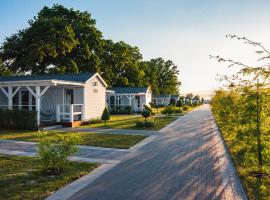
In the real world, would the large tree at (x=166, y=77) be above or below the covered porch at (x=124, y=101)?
above

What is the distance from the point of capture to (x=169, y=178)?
7.64m

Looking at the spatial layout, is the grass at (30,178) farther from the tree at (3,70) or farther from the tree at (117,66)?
the tree at (117,66)

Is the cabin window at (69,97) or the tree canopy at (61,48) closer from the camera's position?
the cabin window at (69,97)

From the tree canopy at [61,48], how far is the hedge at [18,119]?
55.7 ft

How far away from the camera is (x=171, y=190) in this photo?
6.64 m

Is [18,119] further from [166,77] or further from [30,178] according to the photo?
[166,77]

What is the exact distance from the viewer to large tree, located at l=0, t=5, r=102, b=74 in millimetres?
35594

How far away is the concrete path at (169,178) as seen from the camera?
637 centimetres

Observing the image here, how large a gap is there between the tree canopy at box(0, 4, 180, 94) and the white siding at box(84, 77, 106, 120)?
12025 millimetres

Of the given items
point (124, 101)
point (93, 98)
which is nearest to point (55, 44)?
point (124, 101)

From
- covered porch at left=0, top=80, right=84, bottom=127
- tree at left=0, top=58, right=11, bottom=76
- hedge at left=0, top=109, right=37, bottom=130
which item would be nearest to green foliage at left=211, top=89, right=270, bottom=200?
hedge at left=0, top=109, right=37, bottom=130

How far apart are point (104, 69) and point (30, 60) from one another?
11.9 meters

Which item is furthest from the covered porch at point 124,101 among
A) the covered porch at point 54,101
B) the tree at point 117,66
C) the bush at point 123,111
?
the covered porch at point 54,101

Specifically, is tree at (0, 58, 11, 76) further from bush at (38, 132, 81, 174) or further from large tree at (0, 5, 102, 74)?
bush at (38, 132, 81, 174)
